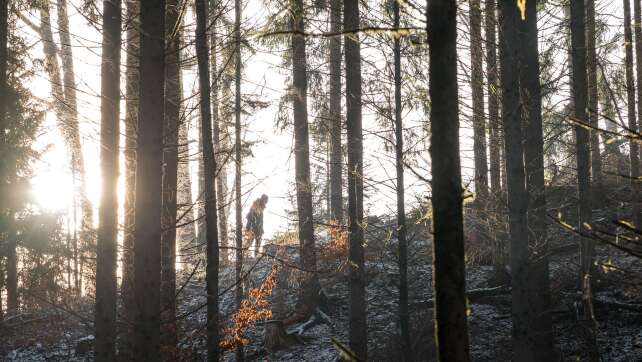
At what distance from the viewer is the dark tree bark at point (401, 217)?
869cm

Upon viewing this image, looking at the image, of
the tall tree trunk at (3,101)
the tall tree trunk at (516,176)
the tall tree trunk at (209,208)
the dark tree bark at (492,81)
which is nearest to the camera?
the tall tree trunk at (209,208)

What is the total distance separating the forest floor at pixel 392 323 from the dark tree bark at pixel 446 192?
4657 mm

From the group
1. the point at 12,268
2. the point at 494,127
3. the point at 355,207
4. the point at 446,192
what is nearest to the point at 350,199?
the point at 355,207

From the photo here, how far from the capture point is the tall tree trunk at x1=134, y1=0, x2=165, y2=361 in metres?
4.90

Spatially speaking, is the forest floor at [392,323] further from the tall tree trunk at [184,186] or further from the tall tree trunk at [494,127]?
the tall tree trunk at [184,186]

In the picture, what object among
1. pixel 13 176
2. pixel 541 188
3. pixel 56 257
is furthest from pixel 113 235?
pixel 13 176

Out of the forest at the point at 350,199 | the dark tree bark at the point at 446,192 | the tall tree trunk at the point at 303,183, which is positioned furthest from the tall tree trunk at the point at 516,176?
the tall tree trunk at the point at 303,183

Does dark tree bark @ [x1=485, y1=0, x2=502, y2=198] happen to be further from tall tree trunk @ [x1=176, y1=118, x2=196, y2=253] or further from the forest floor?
tall tree trunk @ [x1=176, y1=118, x2=196, y2=253]

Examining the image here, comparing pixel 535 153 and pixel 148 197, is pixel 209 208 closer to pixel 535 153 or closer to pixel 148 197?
pixel 148 197

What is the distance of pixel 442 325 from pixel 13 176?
49.1ft

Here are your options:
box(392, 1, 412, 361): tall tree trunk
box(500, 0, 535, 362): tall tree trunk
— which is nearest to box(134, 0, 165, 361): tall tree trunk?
box(392, 1, 412, 361): tall tree trunk

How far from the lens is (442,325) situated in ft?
10.2

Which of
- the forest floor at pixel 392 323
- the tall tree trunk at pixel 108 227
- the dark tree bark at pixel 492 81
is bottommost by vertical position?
the forest floor at pixel 392 323

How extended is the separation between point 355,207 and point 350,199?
0.19 metres
